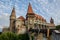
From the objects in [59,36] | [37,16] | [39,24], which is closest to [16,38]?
[39,24]

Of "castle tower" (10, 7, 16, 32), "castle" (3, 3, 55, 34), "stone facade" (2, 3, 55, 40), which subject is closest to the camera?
"stone facade" (2, 3, 55, 40)

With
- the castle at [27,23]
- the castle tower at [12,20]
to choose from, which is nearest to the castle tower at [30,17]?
the castle at [27,23]

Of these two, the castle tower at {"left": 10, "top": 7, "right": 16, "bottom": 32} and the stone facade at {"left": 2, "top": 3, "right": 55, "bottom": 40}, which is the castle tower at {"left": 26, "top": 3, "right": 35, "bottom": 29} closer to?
the stone facade at {"left": 2, "top": 3, "right": 55, "bottom": 40}

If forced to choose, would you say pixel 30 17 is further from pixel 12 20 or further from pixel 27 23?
pixel 12 20

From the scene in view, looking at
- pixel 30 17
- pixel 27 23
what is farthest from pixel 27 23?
pixel 30 17

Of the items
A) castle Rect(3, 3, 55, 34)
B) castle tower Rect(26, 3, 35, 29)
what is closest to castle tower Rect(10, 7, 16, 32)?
castle Rect(3, 3, 55, 34)

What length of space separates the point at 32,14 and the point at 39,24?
553cm

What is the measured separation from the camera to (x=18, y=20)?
86.6 m

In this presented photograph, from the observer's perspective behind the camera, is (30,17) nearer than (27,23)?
No

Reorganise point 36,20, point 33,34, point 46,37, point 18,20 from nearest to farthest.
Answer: point 46,37
point 33,34
point 18,20
point 36,20

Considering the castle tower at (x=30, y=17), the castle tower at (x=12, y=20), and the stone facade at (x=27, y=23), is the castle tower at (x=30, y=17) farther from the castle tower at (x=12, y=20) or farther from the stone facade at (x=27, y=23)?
the castle tower at (x=12, y=20)

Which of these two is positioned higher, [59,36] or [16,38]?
[59,36]

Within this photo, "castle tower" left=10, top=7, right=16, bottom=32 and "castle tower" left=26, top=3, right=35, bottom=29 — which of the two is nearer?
"castle tower" left=26, top=3, right=35, bottom=29

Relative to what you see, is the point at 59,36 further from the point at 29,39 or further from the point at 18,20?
the point at 18,20
